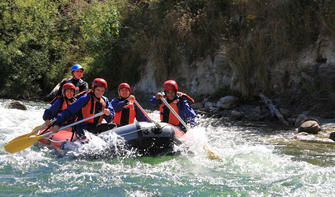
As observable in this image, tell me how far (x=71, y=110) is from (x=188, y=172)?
2.27 metres

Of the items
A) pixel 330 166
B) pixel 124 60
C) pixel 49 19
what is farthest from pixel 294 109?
pixel 49 19

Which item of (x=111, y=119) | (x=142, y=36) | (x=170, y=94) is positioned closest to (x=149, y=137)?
(x=111, y=119)

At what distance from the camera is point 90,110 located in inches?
247

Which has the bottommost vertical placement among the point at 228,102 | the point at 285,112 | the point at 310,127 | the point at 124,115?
the point at 310,127

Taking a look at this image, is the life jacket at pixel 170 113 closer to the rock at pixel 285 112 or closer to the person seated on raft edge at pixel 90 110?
the person seated on raft edge at pixel 90 110

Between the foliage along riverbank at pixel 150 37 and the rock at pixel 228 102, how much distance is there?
1.00 ft

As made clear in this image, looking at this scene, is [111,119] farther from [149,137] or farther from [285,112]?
[285,112]

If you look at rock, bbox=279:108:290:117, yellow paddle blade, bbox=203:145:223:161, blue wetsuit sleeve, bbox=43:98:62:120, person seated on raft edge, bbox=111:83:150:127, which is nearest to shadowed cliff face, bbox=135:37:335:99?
rock, bbox=279:108:290:117

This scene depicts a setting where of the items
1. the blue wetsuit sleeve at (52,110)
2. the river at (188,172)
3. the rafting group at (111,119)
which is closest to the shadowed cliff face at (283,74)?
the river at (188,172)

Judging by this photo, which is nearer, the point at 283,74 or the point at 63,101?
the point at 63,101

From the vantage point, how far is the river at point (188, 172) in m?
4.22

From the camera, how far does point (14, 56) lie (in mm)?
17438

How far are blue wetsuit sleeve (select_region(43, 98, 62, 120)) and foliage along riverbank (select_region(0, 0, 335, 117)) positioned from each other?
587cm

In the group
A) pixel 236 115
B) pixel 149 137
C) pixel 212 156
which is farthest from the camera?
pixel 236 115
